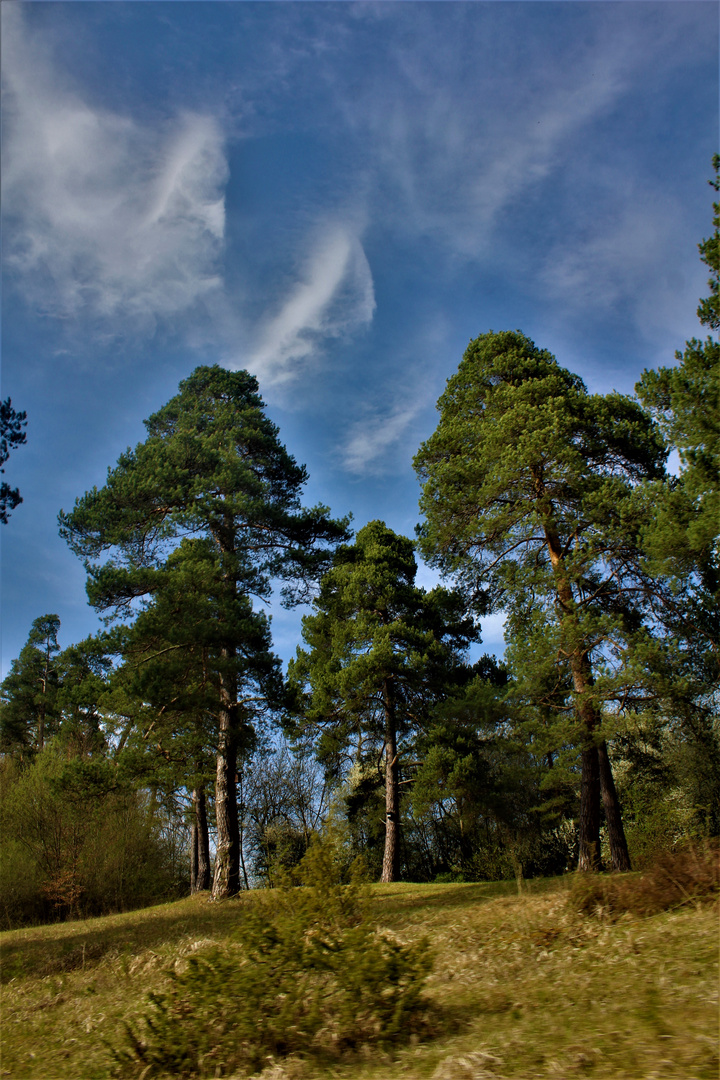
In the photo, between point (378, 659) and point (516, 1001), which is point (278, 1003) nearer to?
point (516, 1001)

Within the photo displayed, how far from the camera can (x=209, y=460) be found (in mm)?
16719

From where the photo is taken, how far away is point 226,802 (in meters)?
15.1

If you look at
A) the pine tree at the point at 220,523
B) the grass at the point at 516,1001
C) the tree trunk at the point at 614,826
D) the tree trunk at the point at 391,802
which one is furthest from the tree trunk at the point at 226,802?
the tree trunk at the point at 614,826

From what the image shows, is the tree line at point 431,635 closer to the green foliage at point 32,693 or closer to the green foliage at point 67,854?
the green foliage at point 67,854

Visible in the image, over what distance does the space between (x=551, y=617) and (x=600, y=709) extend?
2021mm

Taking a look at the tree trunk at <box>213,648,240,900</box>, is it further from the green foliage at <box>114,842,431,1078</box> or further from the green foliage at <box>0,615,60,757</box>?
the green foliage at <box>0,615,60,757</box>

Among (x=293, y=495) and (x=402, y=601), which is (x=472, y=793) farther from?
(x=293, y=495)

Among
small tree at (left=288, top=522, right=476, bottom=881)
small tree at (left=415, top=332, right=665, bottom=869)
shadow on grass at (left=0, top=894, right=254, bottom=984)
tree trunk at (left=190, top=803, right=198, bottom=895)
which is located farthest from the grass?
tree trunk at (left=190, top=803, right=198, bottom=895)

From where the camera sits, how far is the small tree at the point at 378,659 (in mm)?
18797

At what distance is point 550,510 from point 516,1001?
10438 millimetres

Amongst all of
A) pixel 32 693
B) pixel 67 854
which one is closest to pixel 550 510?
pixel 67 854

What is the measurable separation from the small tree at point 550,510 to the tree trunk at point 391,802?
6484mm

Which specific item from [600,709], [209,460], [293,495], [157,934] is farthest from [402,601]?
[157,934]

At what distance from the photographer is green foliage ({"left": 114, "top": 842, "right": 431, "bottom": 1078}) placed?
3619mm
